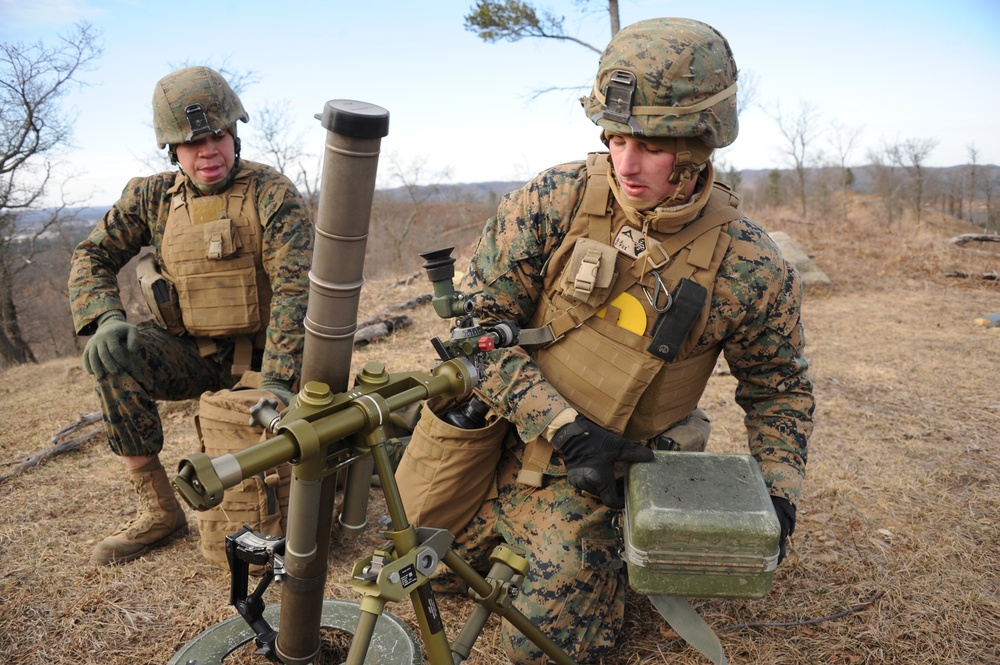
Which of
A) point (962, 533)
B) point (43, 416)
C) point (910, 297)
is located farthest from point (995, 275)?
point (43, 416)

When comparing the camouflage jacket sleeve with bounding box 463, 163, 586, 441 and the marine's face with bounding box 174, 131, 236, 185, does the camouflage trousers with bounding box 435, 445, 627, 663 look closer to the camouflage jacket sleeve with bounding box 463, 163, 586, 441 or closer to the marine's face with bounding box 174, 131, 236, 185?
the camouflage jacket sleeve with bounding box 463, 163, 586, 441

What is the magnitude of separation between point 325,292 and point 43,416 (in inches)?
235

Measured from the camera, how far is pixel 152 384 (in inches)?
146

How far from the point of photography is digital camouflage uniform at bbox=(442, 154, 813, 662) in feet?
8.96

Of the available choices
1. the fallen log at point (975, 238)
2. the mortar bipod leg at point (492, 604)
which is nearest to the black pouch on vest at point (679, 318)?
the mortar bipod leg at point (492, 604)

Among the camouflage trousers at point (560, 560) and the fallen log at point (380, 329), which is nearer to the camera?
the camouflage trousers at point (560, 560)

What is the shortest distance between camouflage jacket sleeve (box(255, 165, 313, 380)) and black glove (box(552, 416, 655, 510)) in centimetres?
167

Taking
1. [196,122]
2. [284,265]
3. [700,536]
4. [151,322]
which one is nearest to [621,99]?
[700,536]

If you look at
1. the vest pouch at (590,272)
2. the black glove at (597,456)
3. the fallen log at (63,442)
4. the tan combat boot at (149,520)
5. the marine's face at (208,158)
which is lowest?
the fallen log at (63,442)

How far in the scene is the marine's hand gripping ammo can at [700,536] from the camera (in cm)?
222

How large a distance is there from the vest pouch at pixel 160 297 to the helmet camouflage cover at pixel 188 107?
710mm

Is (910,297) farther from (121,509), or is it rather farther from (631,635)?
(121,509)

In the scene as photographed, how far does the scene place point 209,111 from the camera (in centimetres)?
360

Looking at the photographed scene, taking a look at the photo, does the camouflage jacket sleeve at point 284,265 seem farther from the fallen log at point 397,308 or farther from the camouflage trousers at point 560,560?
the fallen log at point 397,308
